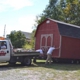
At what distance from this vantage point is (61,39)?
20219 mm

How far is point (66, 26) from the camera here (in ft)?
70.4

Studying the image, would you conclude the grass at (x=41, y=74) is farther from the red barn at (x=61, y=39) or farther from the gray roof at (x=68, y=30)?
the gray roof at (x=68, y=30)

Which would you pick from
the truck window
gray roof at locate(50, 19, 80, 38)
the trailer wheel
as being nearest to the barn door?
gray roof at locate(50, 19, 80, 38)

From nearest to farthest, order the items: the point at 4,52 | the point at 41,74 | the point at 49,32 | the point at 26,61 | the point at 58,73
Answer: the point at 41,74, the point at 58,73, the point at 4,52, the point at 26,61, the point at 49,32

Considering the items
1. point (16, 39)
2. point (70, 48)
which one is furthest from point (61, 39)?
point (16, 39)

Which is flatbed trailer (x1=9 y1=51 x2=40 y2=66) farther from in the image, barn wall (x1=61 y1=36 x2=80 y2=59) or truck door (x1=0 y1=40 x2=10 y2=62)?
barn wall (x1=61 y1=36 x2=80 y2=59)

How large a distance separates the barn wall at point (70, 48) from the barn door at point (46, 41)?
1.48m

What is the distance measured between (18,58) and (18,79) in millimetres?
6335

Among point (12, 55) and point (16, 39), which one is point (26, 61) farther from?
point (16, 39)

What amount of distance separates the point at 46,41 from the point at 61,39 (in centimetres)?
205

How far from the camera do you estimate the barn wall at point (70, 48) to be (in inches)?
804

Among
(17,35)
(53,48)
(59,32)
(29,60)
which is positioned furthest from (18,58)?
(17,35)

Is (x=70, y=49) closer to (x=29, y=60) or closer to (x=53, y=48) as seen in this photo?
(x=53, y=48)

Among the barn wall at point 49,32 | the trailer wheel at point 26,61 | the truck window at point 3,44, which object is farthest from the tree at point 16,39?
the truck window at point 3,44
